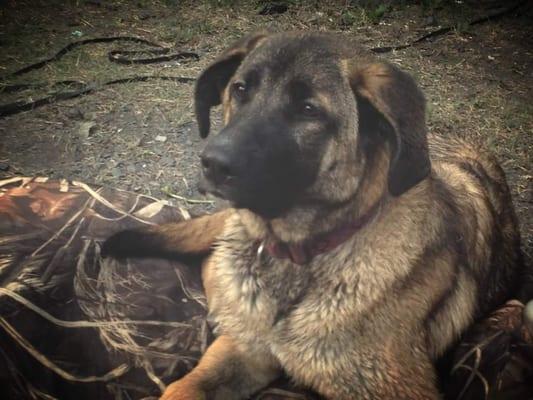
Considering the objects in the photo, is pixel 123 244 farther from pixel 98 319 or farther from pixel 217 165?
pixel 217 165

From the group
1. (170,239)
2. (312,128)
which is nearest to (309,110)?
(312,128)

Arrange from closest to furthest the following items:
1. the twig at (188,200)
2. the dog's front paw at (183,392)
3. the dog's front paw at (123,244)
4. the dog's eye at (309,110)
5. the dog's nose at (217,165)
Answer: the dog's nose at (217,165) < the dog's eye at (309,110) < the dog's front paw at (183,392) < the dog's front paw at (123,244) < the twig at (188,200)

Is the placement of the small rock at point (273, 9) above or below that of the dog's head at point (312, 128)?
below

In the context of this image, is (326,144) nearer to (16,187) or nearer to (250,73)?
(250,73)

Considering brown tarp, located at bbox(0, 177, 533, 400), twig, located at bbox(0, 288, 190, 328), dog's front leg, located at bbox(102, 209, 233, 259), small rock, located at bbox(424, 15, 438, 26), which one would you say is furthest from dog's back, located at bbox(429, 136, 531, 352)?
small rock, located at bbox(424, 15, 438, 26)

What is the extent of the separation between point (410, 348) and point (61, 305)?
5.53ft

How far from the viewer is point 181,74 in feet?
19.1

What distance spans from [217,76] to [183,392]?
60.5 inches

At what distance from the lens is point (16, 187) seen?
11.0 ft

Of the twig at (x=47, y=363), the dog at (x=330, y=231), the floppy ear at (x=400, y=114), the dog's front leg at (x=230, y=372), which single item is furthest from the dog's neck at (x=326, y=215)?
the twig at (x=47, y=363)

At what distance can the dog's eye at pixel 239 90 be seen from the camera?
2.64 m

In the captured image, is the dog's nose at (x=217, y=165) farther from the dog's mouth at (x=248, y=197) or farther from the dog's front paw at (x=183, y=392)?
the dog's front paw at (x=183, y=392)

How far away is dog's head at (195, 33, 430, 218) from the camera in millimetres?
2369

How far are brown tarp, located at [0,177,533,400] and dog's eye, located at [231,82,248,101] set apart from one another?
110 centimetres
